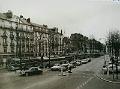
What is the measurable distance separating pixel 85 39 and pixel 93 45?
14.8 feet

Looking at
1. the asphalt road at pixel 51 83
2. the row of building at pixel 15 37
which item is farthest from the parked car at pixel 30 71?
the row of building at pixel 15 37

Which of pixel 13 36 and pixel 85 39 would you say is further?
pixel 85 39

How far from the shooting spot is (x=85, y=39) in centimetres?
9006

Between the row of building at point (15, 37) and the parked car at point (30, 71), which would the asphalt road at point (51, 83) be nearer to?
the parked car at point (30, 71)

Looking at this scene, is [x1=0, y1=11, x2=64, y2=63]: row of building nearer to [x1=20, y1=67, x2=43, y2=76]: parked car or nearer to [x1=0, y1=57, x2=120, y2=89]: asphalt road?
[x1=20, y1=67, x2=43, y2=76]: parked car

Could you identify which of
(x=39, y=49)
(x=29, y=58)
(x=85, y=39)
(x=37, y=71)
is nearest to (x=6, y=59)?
(x=29, y=58)

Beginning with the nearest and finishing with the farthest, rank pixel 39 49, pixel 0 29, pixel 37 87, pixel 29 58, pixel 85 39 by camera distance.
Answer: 1. pixel 37 87
2. pixel 0 29
3. pixel 29 58
4. pixel 39 49
5. pixel 85 39

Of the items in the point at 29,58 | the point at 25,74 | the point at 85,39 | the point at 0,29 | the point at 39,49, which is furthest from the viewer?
the point at 85,39

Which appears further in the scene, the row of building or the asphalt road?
the row of building

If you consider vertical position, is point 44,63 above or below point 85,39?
below

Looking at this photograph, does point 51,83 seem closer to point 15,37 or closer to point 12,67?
point 12,67

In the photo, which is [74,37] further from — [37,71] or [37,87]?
[37,87]

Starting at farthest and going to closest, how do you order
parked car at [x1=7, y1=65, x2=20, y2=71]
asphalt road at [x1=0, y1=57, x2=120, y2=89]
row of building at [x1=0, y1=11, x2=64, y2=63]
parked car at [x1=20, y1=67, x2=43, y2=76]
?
parked car at [x1=7, y1=65, x2=20, y2=71] < row of building at [x1=0, y1=11, x2=64, y2=63] < parked car at [x1=20, y1=67, x2=43, y2=76] < asphalt road at [x1=0, y1=57, x2=120, y2=89]

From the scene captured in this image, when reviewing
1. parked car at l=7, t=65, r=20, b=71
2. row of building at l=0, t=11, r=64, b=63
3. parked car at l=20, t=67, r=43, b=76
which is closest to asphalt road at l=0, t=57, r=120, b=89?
parked car at l=20, t=67, r=43, b=76
